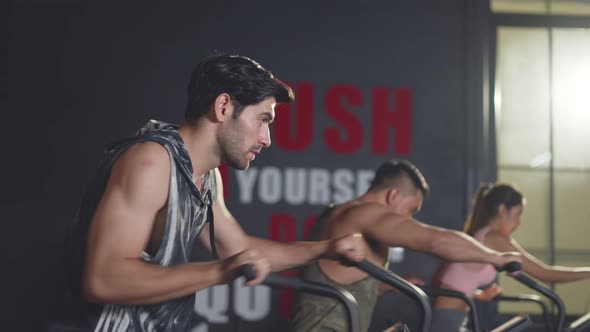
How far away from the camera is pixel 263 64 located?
532 centimetres

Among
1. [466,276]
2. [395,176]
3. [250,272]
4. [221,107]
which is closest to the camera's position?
[250,272]

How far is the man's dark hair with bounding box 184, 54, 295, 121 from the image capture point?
87.8 inches

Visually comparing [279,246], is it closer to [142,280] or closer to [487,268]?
[142,280]

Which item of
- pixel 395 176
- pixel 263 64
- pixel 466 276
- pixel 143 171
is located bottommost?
pixel 466 276

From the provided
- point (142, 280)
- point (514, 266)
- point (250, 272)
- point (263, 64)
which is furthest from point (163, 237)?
point (263, 64)

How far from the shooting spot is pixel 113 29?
5.34m

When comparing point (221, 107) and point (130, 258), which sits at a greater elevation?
point (221, 107)

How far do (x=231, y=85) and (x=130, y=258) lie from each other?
581mm

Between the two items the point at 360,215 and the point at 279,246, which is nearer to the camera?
the point at 279,246

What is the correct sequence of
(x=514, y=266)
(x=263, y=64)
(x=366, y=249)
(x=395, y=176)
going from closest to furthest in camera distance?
(x=514, y=266) < (x=366, y=249) < (x=395, y=176) < (x=263, y=64)

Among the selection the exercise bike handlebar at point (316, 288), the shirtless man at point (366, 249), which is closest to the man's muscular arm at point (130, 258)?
the exercise bike handlebar at point (316, 288)

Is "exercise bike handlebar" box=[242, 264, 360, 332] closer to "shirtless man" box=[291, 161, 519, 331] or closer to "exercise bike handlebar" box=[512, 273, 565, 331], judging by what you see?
"shirtless man" box=[291, 161, 519, 331]

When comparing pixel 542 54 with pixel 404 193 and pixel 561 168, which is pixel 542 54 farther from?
pixel 404 193

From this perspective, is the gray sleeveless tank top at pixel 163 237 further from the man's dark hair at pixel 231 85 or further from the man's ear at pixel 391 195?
the man's ear at pixel 391 195
